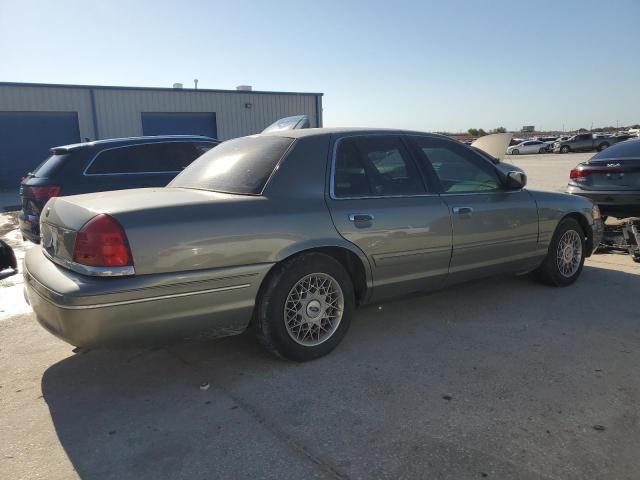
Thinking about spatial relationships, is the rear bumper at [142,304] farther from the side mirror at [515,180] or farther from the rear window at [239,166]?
the side mirror at [515,180]

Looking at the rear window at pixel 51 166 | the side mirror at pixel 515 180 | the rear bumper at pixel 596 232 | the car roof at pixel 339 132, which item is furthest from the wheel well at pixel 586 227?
the rear window at pixel 51 166

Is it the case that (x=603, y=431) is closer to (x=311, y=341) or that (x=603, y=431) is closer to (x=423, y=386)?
(x=423, y=386)

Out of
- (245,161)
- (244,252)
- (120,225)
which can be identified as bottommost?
(244,252)

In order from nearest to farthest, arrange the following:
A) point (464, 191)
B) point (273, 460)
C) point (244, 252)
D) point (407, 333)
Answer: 1. point (273, 460)
2. point (244, 252)
3. point (407, 333)
4. point (464, 191)

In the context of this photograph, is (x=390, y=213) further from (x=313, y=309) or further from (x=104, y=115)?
(x=104, y=115)

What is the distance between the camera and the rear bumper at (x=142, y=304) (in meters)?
2.87

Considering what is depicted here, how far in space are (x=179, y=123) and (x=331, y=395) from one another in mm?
19933

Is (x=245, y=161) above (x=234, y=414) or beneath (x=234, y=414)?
above

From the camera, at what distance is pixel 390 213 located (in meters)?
3.87

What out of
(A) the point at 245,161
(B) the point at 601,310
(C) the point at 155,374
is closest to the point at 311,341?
(C) the point at 155,374

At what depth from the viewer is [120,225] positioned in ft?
9.62

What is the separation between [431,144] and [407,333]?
61.7 inches

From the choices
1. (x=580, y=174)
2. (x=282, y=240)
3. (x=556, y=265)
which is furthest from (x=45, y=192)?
(x=580, y=174)

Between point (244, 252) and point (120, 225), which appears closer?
point (120, 225)
